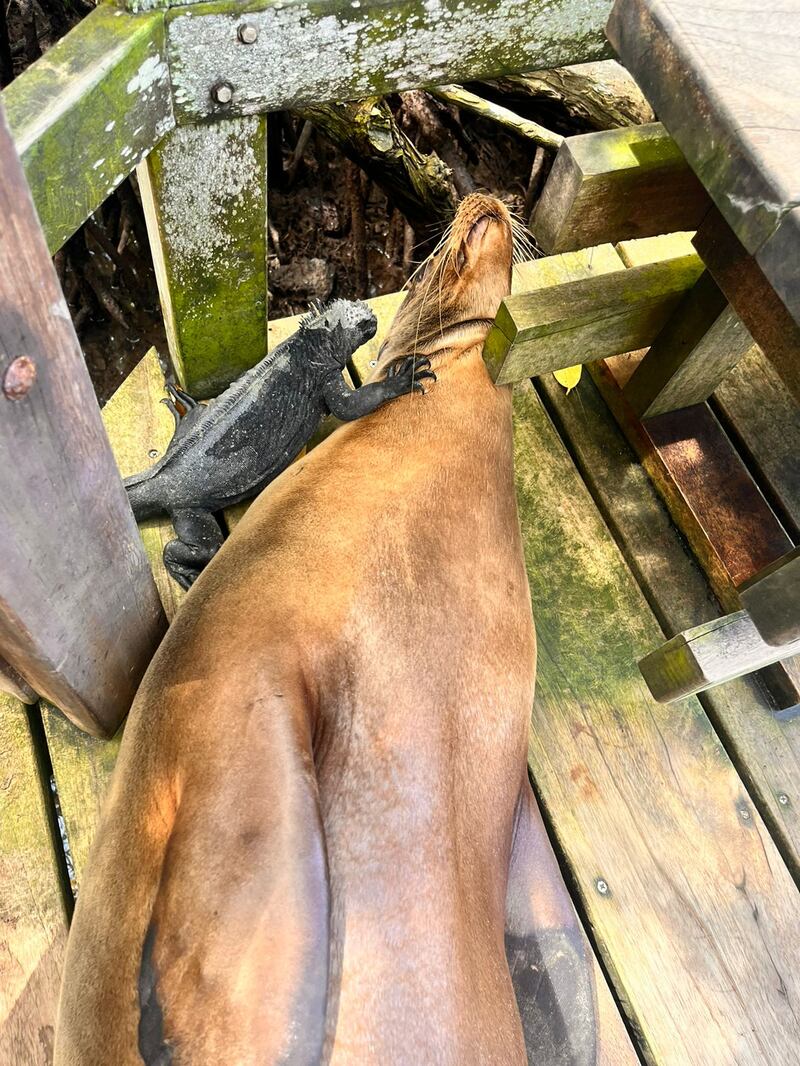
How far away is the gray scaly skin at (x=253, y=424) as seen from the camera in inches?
99.4

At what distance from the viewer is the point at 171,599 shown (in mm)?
2477

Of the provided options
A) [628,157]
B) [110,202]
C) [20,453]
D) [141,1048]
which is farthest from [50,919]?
[110,202]

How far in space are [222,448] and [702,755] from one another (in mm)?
1532

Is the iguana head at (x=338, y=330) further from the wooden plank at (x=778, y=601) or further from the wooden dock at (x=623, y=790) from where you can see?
the wooden plank at (x=778, y=601)

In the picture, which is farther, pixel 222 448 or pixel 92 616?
pixel 222 448

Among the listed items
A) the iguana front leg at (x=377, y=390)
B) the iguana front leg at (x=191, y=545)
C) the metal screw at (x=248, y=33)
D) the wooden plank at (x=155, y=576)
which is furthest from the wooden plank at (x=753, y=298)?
the wooden plank at (x=155, y=576)

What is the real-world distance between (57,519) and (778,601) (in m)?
1.37

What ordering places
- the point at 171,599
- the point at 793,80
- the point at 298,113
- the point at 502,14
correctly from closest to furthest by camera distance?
the point at 793,80 < the point at 502,14 < the point at 171,599 < the point at 298,113

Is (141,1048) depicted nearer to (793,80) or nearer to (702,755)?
(702,755)

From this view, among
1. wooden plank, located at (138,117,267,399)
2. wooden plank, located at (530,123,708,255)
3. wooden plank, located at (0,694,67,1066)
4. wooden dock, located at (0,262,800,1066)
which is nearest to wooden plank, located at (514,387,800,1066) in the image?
wooden dock, located at (0,262,800,1066)

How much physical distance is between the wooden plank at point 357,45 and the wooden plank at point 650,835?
48.8 inches

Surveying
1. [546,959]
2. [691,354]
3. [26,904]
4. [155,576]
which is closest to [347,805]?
[546,959]

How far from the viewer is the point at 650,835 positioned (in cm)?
229

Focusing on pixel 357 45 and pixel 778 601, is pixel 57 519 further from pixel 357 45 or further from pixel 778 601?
pixel 778 601
